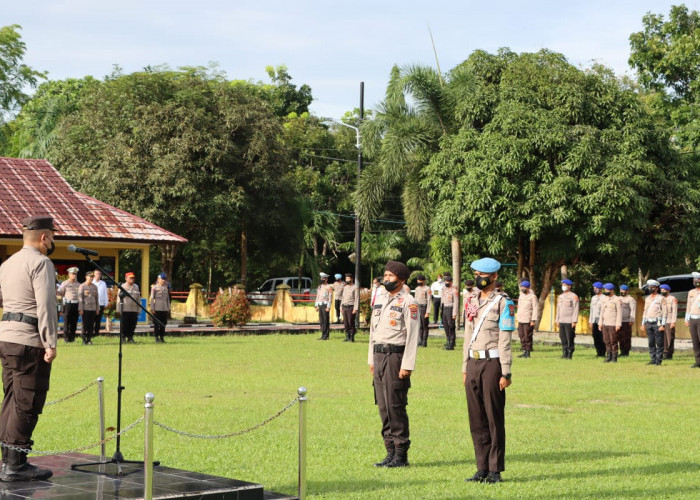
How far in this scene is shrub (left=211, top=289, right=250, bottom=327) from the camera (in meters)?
33.4

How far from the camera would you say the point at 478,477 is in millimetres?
9180

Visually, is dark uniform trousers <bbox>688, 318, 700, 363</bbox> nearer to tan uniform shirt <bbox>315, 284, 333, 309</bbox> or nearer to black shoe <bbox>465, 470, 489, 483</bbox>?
tan uniform shirt <bbox>315, 284, 333, 309</bbox>

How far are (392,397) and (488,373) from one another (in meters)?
1.11

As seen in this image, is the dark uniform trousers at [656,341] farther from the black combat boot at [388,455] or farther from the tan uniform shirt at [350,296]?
the black combat boot at [388,455]

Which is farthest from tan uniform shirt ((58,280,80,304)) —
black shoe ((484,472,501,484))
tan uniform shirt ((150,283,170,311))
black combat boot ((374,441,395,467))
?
black shoe ((484,472,501,484))

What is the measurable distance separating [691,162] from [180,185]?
19281mm

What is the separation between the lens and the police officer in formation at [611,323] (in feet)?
77.1

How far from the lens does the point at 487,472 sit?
9219 mm

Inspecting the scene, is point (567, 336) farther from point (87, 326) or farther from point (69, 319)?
point (69, 319)

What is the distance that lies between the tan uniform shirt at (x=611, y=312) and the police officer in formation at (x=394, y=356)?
14.6 metres

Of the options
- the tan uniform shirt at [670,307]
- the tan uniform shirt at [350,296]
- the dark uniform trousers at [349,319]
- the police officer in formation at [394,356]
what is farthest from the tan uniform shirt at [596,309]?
the police officer in formation at [394,356]

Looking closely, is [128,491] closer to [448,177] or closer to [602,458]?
[602,458]

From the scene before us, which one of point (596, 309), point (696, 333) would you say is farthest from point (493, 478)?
point (596, 309)

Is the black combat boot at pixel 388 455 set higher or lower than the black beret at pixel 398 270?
lower
